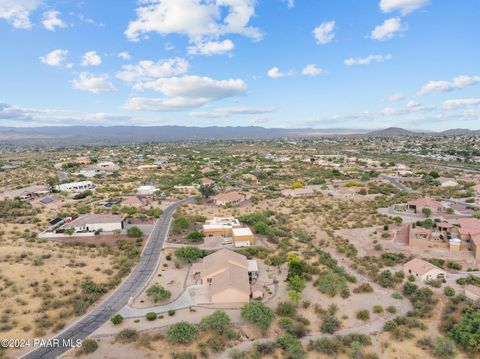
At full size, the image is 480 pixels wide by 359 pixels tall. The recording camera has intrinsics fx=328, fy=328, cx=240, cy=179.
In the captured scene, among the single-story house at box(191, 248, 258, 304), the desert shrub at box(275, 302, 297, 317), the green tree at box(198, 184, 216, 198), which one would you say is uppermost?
the green tree at box(198, 184, 216, 198)

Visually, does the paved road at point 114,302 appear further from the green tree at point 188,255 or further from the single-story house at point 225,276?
the single-story house at point 225,276

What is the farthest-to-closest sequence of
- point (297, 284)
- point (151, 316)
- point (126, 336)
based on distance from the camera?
point (297, 284)
point (151, 316)
point (126, 336)

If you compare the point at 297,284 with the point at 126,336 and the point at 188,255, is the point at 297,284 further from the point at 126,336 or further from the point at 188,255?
the point at 126,336

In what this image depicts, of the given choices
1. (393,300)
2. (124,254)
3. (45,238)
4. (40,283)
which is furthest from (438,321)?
(45,238)

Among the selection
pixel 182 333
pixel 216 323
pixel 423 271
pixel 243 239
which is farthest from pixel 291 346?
pixel 243 239

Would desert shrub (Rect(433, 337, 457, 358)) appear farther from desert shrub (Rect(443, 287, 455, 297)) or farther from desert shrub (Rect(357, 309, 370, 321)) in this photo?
desert shrub (Rect(443, 287, 455, 297))

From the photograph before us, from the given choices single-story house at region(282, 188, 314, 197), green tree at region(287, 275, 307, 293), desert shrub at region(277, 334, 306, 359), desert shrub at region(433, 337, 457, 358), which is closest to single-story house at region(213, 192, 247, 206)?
single-story house at region(282, 188, 314, 197)

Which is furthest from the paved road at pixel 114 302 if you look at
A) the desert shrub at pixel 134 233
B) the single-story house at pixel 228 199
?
the single-story house at pixel 228 199
